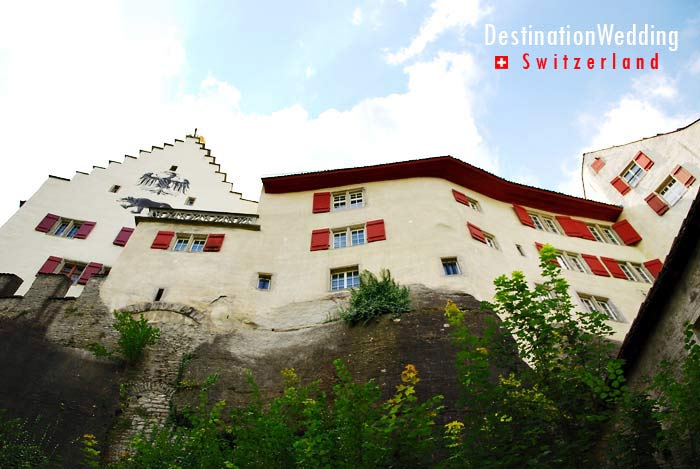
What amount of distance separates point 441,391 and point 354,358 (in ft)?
10.2

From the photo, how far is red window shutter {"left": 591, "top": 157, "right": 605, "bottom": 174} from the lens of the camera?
1242 inches

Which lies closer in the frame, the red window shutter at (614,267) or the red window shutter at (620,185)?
the red window shutter at (614,267)

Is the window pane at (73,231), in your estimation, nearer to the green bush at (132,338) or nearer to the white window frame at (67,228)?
the white window frame at (67,228)

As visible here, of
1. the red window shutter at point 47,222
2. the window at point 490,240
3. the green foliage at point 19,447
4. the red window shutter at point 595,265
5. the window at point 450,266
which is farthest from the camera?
the red window shutter at point 47,222

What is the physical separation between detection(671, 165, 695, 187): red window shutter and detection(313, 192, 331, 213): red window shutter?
18.2 m

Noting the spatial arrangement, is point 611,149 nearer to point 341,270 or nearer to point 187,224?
Answer: point 341,270

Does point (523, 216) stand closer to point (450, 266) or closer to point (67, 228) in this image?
point (450, 266)

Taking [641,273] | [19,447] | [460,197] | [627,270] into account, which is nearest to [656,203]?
[641,273]

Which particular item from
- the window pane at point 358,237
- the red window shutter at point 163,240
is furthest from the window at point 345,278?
the red window shutter at point 163,240

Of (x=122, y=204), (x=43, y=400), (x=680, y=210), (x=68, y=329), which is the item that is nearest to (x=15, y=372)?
(x=43, y=400)

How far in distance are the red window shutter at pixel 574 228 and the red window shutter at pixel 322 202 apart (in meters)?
12.9

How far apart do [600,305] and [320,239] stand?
12.8 metres

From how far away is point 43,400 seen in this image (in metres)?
12.6

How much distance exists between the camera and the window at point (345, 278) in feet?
64.5
